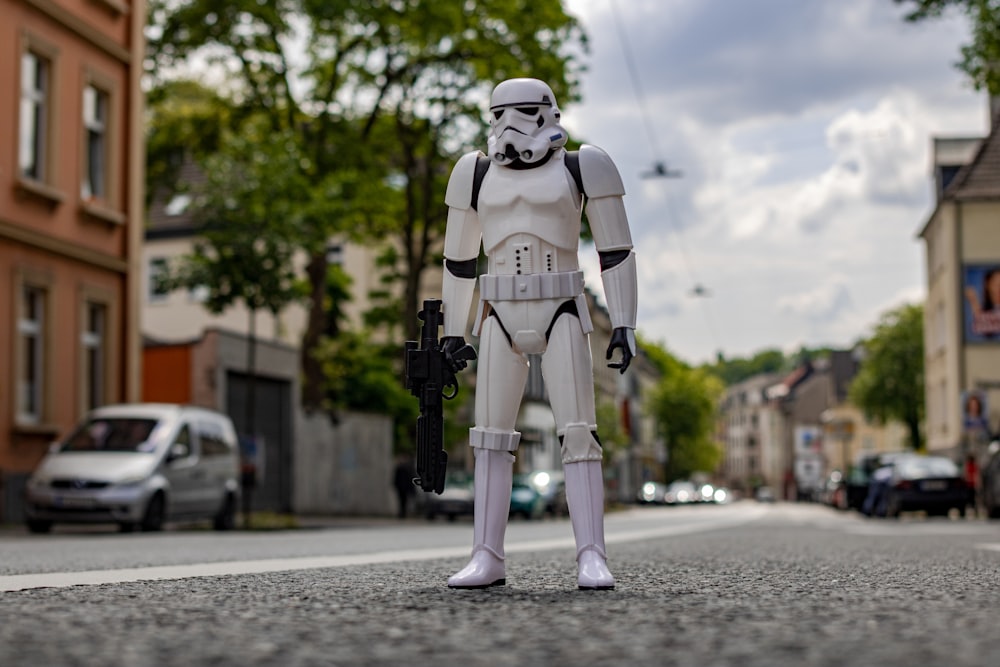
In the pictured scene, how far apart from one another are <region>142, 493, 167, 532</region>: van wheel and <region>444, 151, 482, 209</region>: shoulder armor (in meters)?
13.5

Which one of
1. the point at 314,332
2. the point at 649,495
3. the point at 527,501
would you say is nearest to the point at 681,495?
the point at 649,495

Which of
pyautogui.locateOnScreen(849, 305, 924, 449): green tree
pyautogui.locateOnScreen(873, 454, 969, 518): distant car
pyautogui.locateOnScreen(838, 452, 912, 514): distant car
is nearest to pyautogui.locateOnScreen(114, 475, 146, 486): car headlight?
pyautogui.locateOnScreen(873, 454, 969, 518): distant car

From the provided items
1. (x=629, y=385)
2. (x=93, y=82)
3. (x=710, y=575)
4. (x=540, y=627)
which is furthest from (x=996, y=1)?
(x=629, y=385)

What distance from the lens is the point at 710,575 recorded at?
289 inches

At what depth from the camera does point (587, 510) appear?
623cm

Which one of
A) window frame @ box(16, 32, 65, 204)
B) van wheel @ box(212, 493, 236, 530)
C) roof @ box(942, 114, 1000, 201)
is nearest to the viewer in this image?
van wheel @ box(212, 493, 236, 530)

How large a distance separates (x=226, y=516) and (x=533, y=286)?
55.9 feet

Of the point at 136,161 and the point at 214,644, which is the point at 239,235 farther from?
the point at 214,644

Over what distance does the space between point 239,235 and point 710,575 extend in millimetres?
18282

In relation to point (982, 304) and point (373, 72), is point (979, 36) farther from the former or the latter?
point (982, 304)

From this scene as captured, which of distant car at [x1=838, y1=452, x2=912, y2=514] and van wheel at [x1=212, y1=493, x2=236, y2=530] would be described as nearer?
van wheel at [x1=212, y1=493, x2=236, y2=530]

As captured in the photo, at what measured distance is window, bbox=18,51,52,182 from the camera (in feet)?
79.0

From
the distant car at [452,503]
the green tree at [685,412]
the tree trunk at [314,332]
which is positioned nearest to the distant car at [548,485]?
the distant car at [452,503]

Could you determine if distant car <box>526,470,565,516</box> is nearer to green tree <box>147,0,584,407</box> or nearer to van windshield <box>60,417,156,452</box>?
green tree <box>147,0,584,407</box>
